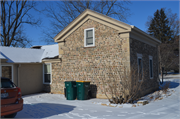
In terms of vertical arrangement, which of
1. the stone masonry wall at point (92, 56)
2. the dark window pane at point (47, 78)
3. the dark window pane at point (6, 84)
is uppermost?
the stone masonry wall at point (92, 56)

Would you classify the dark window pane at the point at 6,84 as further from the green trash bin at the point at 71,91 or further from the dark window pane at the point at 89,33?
the dark window pane at the point at 89,33

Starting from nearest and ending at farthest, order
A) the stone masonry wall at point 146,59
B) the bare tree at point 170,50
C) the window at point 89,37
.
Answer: the stone masonry wall at point 146,59 < the window at point 89,37 < the bare tree at point 170,50

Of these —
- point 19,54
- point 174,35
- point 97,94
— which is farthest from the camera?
point 174,35

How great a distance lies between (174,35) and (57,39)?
3635 cm

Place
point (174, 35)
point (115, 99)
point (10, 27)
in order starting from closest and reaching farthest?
point (115, 99) < point (10, 27) < point (174, 35)

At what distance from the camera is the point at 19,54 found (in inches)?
522

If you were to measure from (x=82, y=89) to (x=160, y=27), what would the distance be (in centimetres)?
3714

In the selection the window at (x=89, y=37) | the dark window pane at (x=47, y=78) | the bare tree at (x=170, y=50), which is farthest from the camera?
the bare tree at (x=170, y=50)

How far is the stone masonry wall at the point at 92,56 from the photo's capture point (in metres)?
10.2

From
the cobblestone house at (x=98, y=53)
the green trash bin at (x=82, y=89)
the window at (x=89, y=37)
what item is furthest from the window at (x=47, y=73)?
the green trash bin at (x=82, y=89)

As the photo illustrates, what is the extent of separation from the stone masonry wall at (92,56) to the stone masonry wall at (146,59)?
32.4 inches

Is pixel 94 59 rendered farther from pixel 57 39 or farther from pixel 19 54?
Result: pixel 19 54

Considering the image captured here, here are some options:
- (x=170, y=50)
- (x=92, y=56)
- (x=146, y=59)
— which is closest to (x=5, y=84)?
(x=92, y=56)

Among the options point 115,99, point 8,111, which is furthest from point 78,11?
point 8,111
